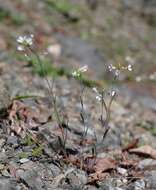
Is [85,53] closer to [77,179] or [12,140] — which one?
[12,140]

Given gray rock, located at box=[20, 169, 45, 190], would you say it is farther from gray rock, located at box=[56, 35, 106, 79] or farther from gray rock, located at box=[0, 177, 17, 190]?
gray rock, located at box=[56, 35, 106, 79]

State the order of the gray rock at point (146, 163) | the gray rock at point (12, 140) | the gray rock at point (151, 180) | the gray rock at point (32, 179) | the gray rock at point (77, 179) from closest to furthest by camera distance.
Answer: the gray rock at point (32, 179) < the gray rock at point (77, 179) < the gray rock at point (151, 180) < the gray rock at point (12, 140) < the gray rock at point (146, 163)

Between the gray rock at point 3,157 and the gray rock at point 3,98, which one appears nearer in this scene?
the gray rock at point 3,157

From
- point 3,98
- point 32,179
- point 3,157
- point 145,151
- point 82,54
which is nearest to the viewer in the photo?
point 32,179

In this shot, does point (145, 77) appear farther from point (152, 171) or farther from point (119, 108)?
point (152, 171)

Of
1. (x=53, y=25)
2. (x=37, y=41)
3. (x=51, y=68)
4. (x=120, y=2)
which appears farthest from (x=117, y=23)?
(x=51, y=68)

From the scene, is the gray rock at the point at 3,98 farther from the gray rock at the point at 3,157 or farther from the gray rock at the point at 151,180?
the gray rock at the point at 151,180

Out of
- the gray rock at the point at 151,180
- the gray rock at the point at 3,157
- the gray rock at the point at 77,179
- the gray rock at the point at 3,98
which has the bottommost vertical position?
the gray rock at the point at 151,180

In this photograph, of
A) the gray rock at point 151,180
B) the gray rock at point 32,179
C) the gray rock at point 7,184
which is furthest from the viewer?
the gray rock at point 151,180

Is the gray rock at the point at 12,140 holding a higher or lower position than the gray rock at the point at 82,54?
lower

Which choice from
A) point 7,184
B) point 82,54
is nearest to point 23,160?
point 7,184

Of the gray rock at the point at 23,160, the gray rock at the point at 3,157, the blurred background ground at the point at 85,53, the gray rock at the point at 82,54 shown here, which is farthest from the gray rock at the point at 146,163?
the gray rock at the point at 82,54

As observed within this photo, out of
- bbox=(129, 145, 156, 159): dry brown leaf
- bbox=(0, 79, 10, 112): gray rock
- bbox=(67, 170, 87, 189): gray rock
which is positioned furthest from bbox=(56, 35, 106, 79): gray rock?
bbox=(67, 170, 87, 189): gray rock
